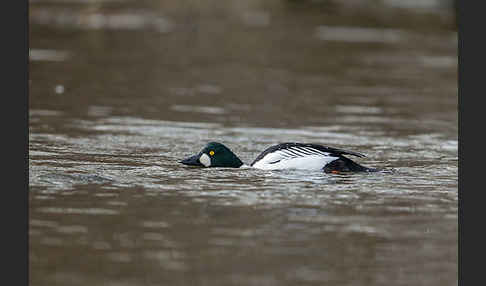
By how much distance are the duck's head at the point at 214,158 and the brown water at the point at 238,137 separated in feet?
0.53

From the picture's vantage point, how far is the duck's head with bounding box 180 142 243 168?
12.2 meters

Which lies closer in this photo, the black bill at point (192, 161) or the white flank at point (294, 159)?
the white flank at point (294, 159)

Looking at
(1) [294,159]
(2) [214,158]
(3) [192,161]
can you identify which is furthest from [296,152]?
(3) [192,161]

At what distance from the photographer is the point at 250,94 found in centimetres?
1797

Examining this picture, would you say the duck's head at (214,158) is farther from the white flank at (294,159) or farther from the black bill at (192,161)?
the white flank at (294,159)

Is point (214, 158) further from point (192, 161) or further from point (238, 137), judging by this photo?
point (238, 137)

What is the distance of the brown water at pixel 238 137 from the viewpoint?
8453 millimetres

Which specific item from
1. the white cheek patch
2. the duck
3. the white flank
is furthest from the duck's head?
the white flank

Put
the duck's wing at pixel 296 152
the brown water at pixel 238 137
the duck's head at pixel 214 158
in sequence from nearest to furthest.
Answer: the brown water at pixel 238 137, the duck's wing at pixel 296 152, the duck's head at pixel 214 158

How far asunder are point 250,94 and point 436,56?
6.23m

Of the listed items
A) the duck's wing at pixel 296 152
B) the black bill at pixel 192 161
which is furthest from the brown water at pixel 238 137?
the duck's wing at pixel 296 152

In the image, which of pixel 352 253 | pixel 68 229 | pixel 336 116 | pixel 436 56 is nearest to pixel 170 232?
pixel 68 229

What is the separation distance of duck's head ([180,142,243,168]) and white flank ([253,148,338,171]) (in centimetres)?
44

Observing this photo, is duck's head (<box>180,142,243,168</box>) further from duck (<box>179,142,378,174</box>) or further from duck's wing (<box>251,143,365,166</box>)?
duck's wing (<box>251,143,365,166</box>)
